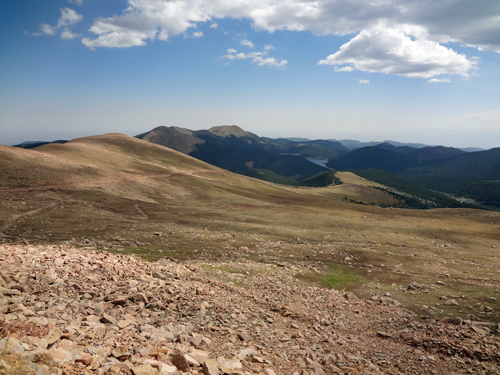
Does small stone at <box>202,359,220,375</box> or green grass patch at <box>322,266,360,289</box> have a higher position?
small stone at <box>202,359,220,375</box>

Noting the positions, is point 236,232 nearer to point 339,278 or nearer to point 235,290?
point 339,278

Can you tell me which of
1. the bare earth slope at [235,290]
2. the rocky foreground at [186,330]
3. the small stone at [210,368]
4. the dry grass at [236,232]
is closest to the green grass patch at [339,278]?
the bare earth slope at [235,290]

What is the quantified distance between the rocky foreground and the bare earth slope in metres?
0.09

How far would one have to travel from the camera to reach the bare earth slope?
45.0 ft

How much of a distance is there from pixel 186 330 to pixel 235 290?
774 cm

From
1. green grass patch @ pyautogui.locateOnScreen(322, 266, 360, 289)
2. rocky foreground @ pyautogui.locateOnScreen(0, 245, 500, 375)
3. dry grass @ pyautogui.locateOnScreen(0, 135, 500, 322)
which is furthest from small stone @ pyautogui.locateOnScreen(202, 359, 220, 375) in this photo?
green grass patch @ pyautogui.locateOnScreen(322, 266, 360, 289)

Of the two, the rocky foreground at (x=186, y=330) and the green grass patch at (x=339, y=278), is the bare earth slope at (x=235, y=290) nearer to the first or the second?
the rocky foreground at (x=186, y=330)

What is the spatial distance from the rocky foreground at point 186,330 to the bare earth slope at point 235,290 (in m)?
0.09

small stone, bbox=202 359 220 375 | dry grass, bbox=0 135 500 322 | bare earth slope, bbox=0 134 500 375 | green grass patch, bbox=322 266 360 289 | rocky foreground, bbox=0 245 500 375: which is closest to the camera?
rocky foreground, bbox=0 245 500 375

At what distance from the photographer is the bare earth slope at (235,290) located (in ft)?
45.0

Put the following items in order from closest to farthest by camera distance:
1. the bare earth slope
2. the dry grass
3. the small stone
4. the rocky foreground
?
the rocky foreground, the small stone, the bare earth slope, the dry grass

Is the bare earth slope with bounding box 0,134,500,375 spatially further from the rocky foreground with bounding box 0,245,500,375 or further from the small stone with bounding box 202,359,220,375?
the small stone with bounding box 202,359,220,375

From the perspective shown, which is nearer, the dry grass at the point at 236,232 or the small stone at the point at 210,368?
the small stone at the point at 210,368

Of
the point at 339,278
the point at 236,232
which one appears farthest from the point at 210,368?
the point at 236,232
